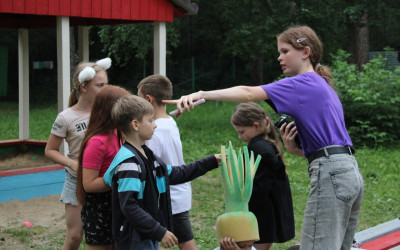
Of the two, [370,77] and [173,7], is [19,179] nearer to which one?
[173,7]

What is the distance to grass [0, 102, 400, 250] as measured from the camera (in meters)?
6.17

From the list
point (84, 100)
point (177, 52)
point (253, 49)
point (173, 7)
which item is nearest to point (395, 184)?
point (173, 7)

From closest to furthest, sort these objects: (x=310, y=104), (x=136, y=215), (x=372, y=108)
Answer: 1. (x=136, y=215)
2. (x=310, y=104)
3. (x=372, y=108)

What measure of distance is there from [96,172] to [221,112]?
15.1m

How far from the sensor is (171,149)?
153 inches

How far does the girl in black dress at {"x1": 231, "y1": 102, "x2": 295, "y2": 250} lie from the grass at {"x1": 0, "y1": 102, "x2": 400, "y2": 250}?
1.17 metres

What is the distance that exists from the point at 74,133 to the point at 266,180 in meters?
1.34

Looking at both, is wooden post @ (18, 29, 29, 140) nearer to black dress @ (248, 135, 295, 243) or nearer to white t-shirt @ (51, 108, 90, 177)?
white t-shirt @ (51, 108, 90, 177)

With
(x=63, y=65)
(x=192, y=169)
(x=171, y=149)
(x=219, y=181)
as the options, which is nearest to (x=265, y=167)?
(x=171, y=149)

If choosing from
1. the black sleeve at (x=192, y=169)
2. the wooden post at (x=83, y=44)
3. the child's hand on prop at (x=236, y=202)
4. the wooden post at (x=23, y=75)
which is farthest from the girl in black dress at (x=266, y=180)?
the wooden post at (x=23, y=75)

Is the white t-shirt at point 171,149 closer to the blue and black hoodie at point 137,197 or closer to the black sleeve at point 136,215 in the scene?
the blue and black hoodie at point 137,197

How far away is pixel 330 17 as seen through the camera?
1608cm

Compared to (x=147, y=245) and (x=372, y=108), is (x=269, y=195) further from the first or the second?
(x=372, y=108)

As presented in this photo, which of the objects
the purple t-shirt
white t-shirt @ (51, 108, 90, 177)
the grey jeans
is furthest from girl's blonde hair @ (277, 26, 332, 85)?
white t-shirt @ (51, 108, 90, 177)
